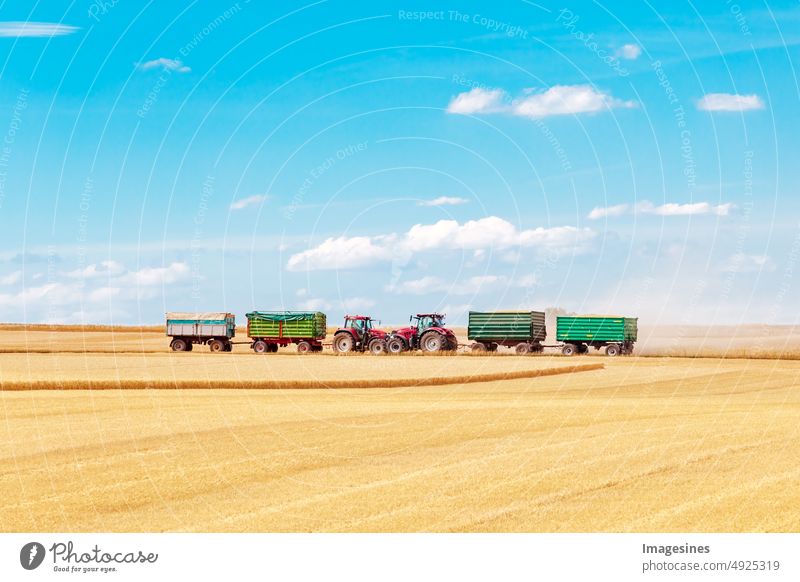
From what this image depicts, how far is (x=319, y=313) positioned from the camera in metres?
79.6

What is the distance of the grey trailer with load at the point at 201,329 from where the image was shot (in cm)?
8175

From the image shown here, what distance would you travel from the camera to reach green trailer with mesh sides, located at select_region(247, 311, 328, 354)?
257ft

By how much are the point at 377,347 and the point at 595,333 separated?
18941 millimetres

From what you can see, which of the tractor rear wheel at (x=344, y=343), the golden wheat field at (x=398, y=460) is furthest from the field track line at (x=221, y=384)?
the tractor rear wheel at (x=344, y=343)

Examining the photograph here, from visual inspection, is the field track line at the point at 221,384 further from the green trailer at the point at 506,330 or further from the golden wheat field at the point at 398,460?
the green trailer at the point at 506,330

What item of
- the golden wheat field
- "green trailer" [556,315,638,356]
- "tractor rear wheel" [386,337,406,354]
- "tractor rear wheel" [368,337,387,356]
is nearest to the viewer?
the golden wheat field

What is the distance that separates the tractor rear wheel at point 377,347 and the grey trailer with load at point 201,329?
16138mm

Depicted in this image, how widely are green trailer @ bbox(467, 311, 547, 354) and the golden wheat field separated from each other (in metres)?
37.0

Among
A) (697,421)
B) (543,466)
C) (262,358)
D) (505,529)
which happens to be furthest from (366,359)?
(505,529)

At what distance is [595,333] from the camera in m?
77.4

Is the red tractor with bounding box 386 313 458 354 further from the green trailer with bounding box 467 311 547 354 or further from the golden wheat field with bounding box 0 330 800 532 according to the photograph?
the golden wheat field with bounding box 0 330 800 532

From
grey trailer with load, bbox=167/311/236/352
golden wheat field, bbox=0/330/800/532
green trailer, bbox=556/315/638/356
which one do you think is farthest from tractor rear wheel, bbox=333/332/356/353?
golden wheat field, bbox=0/330/800/532

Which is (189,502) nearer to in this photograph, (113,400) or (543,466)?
(543,466)
